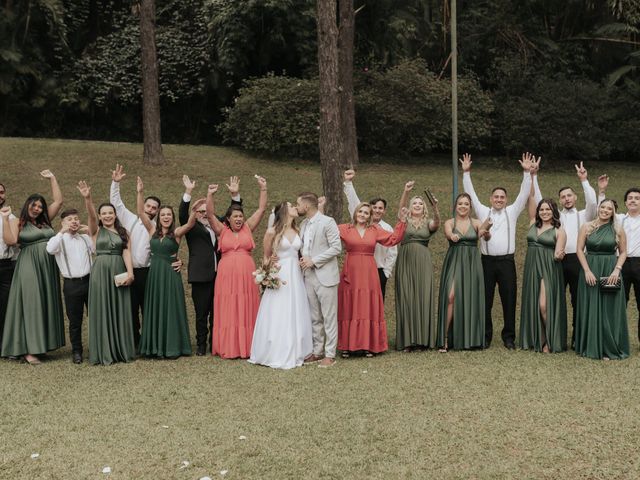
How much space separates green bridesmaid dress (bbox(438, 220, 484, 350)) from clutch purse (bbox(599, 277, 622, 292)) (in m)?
1.33

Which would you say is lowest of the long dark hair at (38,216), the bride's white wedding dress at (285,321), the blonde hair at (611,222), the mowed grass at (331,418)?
the mowed grass at (331,418)

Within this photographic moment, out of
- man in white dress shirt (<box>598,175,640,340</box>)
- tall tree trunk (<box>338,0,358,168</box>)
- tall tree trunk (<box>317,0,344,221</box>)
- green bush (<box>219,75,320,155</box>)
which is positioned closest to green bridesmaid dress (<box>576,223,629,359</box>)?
man in white dress shirt (<box>598,175,640,340</box>)

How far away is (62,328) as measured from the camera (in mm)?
9000

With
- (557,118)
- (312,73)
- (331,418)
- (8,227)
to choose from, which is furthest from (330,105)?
(557,118)

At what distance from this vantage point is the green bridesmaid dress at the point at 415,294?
9.05 metres

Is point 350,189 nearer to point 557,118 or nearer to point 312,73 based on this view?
point 312,73

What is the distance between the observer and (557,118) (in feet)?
71.8

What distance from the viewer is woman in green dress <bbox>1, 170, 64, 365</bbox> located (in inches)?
345

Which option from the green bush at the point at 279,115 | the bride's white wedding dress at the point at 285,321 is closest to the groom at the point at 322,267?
the bride's white wedding dress at the point at 285,321

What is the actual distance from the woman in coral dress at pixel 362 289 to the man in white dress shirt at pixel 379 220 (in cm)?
39

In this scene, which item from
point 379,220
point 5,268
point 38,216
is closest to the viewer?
point 38,216

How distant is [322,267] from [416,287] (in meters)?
1.22

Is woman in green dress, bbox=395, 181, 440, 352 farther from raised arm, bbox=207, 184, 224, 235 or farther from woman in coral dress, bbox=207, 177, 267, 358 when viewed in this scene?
raised arm, bbox=207, 184, 224, 235

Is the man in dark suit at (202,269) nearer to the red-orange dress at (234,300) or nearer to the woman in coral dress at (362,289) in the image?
the red-orange dress at (234,300)
